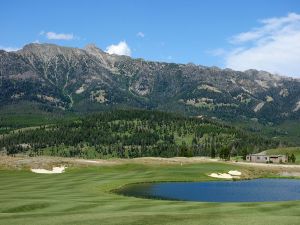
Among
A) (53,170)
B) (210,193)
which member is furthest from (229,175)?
(53,170)

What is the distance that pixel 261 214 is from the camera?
144 ft

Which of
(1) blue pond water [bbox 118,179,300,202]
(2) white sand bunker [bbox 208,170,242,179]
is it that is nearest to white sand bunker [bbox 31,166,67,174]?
(1) blue pond water [bbox 118,179,300,202]

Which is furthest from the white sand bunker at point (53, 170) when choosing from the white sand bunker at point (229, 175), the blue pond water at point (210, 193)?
the white sand bunker at point (229, 175)

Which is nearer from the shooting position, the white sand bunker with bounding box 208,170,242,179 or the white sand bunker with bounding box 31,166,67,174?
the white sand bunker with bounding box 208,170,242,179

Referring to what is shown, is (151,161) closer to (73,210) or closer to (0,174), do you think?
(0,174)

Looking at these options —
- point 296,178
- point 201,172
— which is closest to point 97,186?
point 201,172

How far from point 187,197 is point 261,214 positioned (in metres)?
33.0

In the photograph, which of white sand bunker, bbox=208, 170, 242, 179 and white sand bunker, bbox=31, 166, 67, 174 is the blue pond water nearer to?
white sand bunker, bbox=208, 170, 242, 179

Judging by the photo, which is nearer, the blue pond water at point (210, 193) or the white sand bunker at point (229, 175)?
the blue pond water at point (210, 193)

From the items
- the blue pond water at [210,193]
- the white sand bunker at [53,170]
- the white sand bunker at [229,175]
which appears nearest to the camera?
the blue pond water at [210,193]

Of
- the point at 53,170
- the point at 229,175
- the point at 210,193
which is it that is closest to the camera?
the point at 210,193

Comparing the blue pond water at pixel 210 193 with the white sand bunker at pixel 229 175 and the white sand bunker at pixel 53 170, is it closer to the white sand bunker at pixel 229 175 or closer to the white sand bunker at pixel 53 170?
the white sand bunker at pixel 229 175

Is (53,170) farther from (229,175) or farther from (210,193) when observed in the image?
(210,193)

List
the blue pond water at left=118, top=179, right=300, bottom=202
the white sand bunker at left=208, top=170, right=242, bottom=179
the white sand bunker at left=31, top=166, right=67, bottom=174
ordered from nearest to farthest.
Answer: the blue pond water at left=118, top=179, right=300, bottom=202 < the white sand bunker at left=208, top=170, right=242, bottom=179 < the white sand bunker at left=31, top=166, right=67, bottom=174
